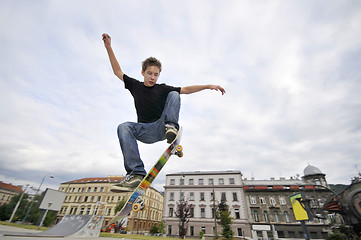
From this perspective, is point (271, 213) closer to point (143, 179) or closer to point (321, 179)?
point (321, 179)

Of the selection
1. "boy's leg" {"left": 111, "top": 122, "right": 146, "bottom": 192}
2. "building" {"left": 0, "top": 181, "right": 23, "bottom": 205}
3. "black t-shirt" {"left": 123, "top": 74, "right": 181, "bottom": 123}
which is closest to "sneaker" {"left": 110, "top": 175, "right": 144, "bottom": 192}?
"boy's leg" {"left": 111, "top": 122, "right": 146, "bottom": 192}

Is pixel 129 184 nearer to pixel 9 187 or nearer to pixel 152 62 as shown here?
pixel 152 62

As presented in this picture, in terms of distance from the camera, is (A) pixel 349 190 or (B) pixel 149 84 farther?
(A) pixel 349 190

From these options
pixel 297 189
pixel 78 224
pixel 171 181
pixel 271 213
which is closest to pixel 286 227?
pixel 271 213

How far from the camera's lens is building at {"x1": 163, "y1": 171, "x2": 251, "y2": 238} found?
3912 cm

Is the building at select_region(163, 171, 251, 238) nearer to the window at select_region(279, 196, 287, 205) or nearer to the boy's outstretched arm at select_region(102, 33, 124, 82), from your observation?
the window at select_region(279, 196, 287, 205)

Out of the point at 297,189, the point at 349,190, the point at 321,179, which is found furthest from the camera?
the point at 321,179

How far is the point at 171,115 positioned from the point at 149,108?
60 centimetres

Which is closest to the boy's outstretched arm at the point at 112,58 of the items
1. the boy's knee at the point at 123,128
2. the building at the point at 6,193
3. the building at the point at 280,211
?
the boy's knee at the point at 123,128

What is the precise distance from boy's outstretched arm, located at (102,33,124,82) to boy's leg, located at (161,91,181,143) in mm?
1366

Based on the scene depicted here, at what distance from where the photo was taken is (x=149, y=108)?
3.61 metres

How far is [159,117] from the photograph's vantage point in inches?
143

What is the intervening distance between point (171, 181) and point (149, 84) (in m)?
47.1

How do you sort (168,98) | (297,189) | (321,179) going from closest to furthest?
(168,98) < (297,189) < (321,179)
